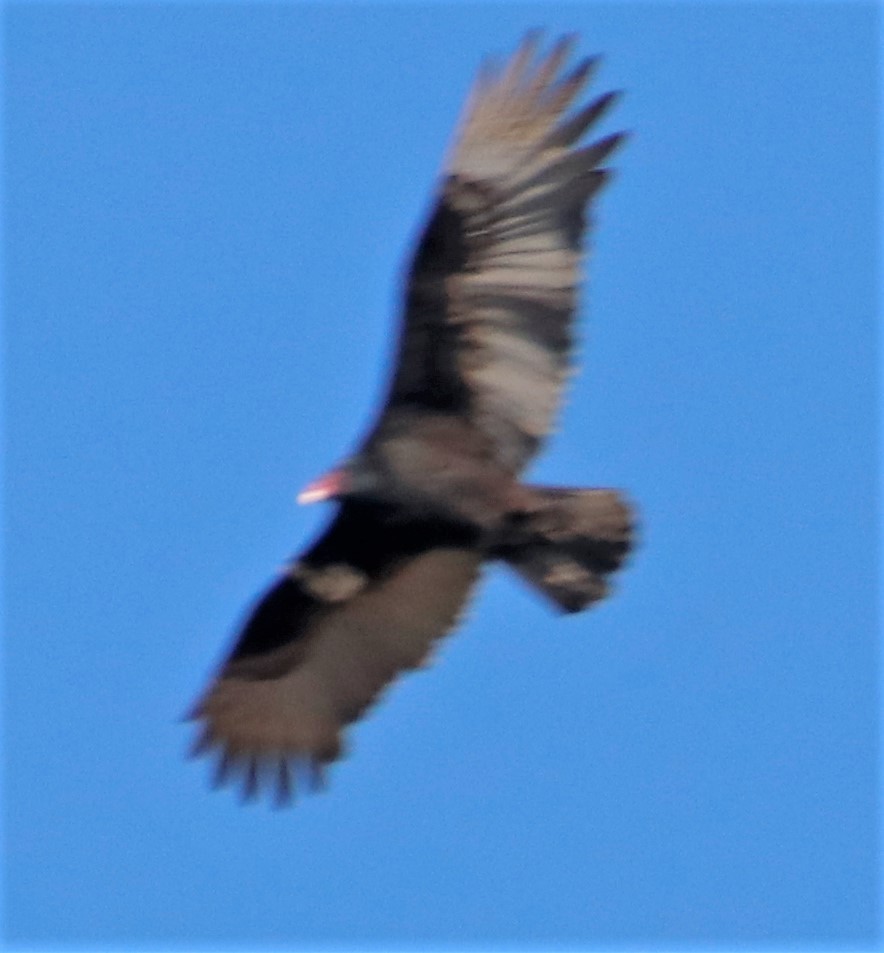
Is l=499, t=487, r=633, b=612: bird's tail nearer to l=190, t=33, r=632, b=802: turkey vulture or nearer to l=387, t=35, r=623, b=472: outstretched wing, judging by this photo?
l=190, t=33, r=632, b=802: turkey vulture

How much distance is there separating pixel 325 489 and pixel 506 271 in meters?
1.07

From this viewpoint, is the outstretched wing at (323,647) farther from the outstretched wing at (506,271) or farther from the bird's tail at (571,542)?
the outstretched wing at (506,271)

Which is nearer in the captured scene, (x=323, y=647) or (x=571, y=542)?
(x=571, y=542)

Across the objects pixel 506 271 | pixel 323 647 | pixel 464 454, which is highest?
pixel 506 271

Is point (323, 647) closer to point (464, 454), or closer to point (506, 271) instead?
point (464, 454)

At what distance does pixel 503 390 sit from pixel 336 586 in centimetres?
99

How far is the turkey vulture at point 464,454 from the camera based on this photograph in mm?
11828

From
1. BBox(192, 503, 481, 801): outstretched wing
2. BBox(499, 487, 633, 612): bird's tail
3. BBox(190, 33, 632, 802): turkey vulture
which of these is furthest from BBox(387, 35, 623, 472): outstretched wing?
BBox(192, 503, 481, 801): outstretched wing

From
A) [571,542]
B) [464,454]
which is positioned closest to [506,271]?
[464,454]

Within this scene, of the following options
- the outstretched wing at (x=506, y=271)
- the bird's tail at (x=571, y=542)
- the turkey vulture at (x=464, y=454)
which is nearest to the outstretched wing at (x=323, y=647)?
the turkey vulture at (x=464, y=454)

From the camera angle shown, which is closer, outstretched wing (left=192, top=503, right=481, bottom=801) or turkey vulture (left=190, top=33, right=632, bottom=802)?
turkey vulture (left=190, top=33, right=632, bottom=802)

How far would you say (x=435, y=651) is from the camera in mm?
12172

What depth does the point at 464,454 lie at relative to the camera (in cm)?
1194

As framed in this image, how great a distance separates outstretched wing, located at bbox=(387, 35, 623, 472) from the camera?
11930 millimetres
